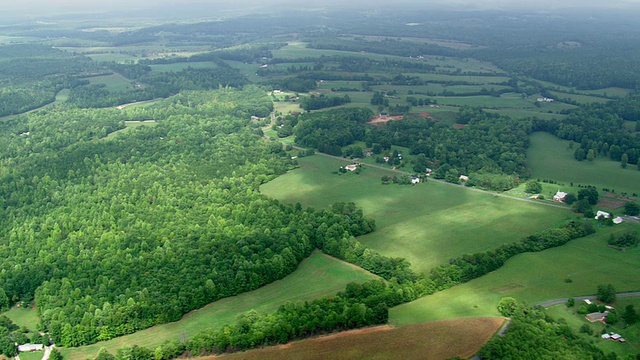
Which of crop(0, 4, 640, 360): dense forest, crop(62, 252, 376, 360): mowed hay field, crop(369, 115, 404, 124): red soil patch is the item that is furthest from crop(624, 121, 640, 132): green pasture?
crop(62, 252, 376, 360): mowed hay field

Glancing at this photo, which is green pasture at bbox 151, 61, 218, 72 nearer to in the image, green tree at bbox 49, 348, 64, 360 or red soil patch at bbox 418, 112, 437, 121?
red soil patch at bbox 418, 112, 437, 121

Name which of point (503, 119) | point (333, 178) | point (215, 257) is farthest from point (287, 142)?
point (215, 257)

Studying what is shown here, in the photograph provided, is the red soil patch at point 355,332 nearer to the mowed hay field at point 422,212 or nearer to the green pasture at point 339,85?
the mowed hay field at point 422,212

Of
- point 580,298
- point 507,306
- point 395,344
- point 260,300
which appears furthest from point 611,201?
point 260,300

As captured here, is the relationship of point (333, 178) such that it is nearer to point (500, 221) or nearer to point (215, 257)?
point (500, 221)

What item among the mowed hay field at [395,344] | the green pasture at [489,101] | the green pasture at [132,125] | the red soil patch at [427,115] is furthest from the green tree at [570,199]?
the green pasture at [132,125]

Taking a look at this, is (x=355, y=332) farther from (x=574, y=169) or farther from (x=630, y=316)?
(x=574, y=169)
